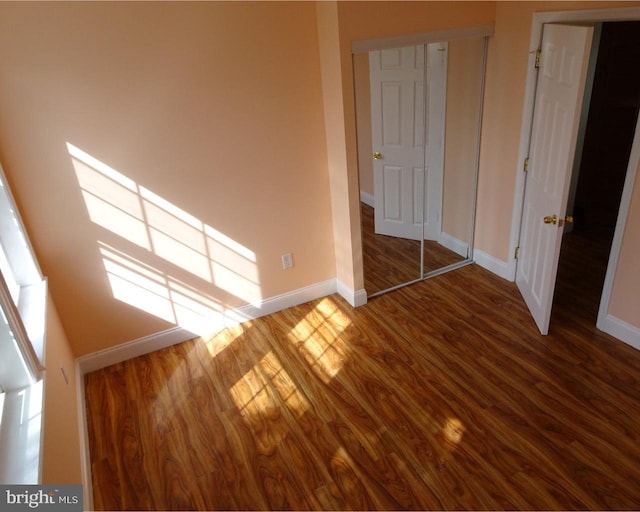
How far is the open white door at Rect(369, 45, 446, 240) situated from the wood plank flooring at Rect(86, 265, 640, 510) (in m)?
0.81

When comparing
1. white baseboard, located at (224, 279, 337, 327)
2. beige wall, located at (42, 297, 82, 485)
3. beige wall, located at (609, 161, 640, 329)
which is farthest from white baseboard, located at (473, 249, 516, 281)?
beige wall, located at (42, 297, 82, 485)

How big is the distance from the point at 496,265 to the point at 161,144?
2.84m

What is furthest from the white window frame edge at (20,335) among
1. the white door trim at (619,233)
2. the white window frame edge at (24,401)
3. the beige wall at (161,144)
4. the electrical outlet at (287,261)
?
the white door trim at (619,233)

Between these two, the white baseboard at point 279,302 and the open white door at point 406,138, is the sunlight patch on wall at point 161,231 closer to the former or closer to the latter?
the white baseboard at point 279,302

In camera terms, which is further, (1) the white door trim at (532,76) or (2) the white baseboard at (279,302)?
(2) the white baseboard at (279,302)

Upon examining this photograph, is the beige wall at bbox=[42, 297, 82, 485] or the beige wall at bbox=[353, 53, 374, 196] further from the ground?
the beige wall at bbox=[353, 53, 374, 196]

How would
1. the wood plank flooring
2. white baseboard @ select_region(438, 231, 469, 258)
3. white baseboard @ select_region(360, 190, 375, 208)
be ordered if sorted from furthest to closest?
white baseboard @ select_region(438, 231, 469, 258) < white baseboard @ select_region(360, 190, 375, 208) < the wood plank flooring

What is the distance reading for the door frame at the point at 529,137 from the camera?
2748 mm

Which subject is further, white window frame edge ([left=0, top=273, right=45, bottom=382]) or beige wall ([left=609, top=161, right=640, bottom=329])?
beige wall ([left=609, top=161, right=640, bottom=329])

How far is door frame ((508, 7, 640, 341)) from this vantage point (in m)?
2.75

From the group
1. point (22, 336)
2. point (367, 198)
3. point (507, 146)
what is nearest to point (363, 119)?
point (367, 198)

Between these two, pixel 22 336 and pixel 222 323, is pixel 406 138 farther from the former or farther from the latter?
pixel 22 336

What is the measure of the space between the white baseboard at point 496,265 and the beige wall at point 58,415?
3291mm

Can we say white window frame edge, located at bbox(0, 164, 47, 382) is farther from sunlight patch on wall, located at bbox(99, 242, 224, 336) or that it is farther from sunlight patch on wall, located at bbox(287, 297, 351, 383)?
sunlight patch on wall, located at bbox(287, 297, 351, 383)
